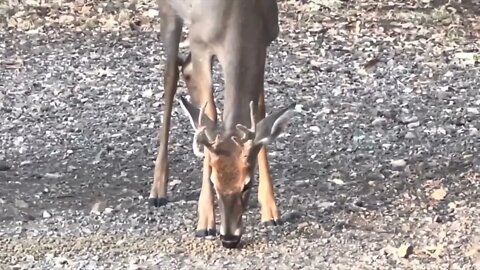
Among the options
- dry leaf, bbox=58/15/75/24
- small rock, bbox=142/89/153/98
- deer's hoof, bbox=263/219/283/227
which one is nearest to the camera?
deer's hoof, bbox=263/219/283/227

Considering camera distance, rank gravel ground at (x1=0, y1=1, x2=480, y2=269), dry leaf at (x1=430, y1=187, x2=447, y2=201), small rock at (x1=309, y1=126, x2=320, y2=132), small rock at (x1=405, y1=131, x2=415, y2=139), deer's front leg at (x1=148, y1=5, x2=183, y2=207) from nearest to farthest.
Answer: gravel ground at (x1=0, y1=1, x2=480, y2=269) → dry leaf at (x1=430, y1=187, x2=447, y2=201) → deer's front leg at (x1=148, y1=5, x2=183, y2=207) → small rock at (x1=405, y1=131, x2=415, y2=139) → small rock at (x1=309, y1=126, x2=320, y2=132)

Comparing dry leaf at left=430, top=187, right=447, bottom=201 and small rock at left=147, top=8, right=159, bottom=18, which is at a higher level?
small rock at left=147, top=8, right=159, bottom=18

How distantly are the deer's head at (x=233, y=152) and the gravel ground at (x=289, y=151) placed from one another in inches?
15.1

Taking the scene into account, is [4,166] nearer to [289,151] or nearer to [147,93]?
[289,151]

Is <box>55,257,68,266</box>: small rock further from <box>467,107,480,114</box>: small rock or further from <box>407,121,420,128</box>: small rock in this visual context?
<box>467,107,480,114</box>: small rock

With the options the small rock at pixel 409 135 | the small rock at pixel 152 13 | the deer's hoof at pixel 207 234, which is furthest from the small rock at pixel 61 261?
the small rock at pixel 152 13

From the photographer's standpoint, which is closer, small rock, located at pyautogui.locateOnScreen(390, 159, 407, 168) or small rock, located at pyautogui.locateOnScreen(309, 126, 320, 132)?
small rock, located at pyautogui.locateOnScreen(390, 159, 407, 168)

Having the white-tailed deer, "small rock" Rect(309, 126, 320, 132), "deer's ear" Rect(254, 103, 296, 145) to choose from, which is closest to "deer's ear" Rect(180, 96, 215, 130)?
the white-tailed deer

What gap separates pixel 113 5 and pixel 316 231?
7319 millimetres

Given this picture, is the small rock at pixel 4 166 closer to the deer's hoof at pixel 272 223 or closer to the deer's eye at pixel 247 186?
the deer's hoof at pixel 272 223

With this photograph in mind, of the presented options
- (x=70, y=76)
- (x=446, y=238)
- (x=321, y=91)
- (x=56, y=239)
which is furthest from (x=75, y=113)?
(x=446, y=238)

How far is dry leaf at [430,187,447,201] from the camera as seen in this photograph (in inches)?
267

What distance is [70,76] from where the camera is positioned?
33.6ft

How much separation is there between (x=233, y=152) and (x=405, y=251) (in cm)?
110
